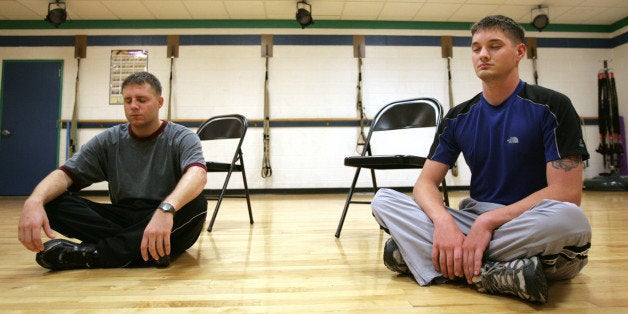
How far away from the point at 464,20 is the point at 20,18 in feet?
23.4

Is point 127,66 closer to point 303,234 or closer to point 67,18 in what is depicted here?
point 67,18

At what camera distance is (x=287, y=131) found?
18.4 feet

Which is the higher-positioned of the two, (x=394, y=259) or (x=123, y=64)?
(x=123, y=64)

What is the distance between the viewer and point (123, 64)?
557 centimetres

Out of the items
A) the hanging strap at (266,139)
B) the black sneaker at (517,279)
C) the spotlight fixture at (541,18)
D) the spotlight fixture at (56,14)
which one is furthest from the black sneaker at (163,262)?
the spotlight fixture at (541,18)

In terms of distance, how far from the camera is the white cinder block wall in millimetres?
5559

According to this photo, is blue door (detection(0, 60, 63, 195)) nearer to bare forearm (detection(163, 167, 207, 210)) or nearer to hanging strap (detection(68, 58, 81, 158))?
hanging strap (detection(68, 58, 81, 158))

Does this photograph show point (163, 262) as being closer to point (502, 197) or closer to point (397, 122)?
point (502, 197)

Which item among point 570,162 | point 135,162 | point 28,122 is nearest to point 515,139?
point 570,162

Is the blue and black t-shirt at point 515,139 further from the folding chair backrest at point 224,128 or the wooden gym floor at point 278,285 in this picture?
the folding chair backrest at point 224,128

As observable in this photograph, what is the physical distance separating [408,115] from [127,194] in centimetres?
180

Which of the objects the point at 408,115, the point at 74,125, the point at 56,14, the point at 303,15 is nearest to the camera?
the point at 408,115

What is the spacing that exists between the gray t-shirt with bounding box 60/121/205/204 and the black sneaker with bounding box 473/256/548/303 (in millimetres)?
1221

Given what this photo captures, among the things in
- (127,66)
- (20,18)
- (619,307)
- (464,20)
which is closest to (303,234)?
(619,307)
